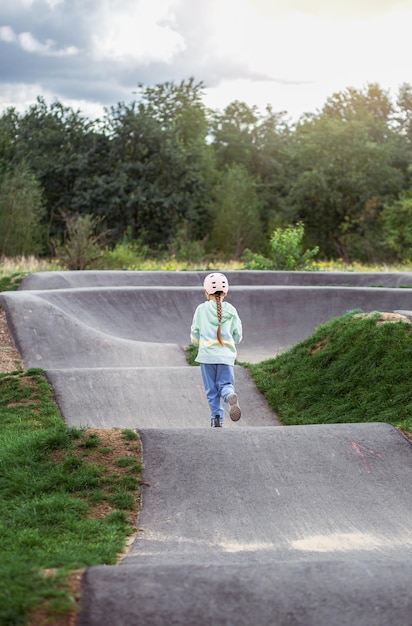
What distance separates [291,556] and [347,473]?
189 cm

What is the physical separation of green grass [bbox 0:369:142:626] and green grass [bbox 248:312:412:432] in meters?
3.31

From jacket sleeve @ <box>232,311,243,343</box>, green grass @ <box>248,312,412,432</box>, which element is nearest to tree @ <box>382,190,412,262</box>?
green grass @ <box>248,312,412,432</box>

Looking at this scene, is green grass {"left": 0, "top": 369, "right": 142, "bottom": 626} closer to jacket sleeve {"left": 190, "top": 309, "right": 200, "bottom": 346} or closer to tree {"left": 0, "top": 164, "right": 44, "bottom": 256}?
jacket sleeve {"left": 190, "top": 309, "right": 200, "bottom": 346}

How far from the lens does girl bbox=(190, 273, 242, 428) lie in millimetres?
8430

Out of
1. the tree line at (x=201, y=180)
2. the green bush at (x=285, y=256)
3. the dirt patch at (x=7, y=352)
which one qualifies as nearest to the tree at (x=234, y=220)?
the tree line at (x=201, y=180)

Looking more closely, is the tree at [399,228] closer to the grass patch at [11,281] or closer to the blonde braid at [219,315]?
the grass patch at [11,281]

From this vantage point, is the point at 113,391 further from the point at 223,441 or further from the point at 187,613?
the point at 187,613

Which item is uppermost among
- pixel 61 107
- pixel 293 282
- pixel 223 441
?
pixel 61 107

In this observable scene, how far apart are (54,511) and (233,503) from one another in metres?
1.43

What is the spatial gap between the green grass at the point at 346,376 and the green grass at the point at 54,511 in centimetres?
331

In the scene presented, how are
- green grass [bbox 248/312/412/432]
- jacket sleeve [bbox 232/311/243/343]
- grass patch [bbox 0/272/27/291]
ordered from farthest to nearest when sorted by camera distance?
grass patch [bbox 0/272/27/291], green grass [bbox 248/312/412/432], jacket sleeve [bbox 232/311/243/343]

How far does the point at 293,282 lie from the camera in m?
21.9

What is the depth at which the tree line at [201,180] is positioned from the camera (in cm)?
4038

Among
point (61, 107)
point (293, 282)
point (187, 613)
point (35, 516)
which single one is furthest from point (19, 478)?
point (61, 107)
